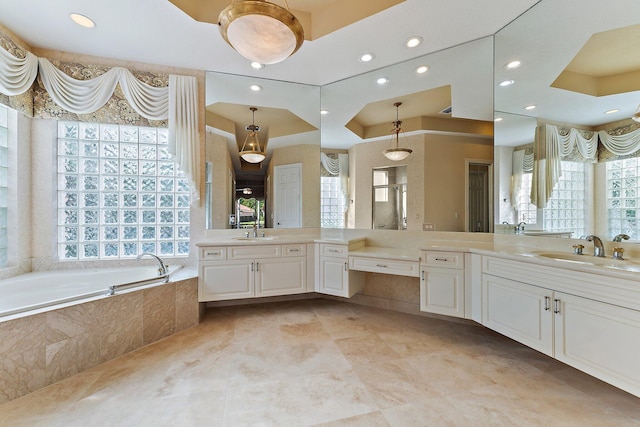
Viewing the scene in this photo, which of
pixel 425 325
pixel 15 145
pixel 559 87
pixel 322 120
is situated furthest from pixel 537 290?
pixel 15 145

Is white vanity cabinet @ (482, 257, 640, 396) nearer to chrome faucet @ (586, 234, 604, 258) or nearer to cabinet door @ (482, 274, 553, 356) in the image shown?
cabinet door @ (482, 274, 553, 356)

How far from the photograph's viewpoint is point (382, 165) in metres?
3.01

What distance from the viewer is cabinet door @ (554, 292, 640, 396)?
4.46 feet

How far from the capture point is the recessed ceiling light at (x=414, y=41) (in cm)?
241

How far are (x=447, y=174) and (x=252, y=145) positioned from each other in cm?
227

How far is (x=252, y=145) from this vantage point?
128 inches

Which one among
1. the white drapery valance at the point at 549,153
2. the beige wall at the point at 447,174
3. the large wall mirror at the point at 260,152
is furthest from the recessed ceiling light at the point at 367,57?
the white drapery valance at the point at 549,153

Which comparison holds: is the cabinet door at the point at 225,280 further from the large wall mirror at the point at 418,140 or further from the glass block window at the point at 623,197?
the glass block window at the point at 623,197

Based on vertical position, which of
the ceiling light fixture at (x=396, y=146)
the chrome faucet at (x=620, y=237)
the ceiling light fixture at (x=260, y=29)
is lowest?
the chrome faucet at (x=620, y=237)

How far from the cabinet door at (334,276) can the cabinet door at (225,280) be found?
78 cm

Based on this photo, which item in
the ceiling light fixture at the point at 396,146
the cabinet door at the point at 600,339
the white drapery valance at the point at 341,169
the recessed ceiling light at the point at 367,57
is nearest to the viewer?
the cabinet door at the point at 600,339

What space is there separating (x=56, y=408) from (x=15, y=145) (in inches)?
93.9

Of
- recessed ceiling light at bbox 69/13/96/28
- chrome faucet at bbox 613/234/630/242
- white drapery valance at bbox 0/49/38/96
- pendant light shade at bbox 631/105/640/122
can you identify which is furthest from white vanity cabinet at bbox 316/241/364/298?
white drapery valance at bbox 0/49/38/96

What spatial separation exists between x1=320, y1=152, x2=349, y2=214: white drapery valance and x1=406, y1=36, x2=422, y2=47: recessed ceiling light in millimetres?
1275
